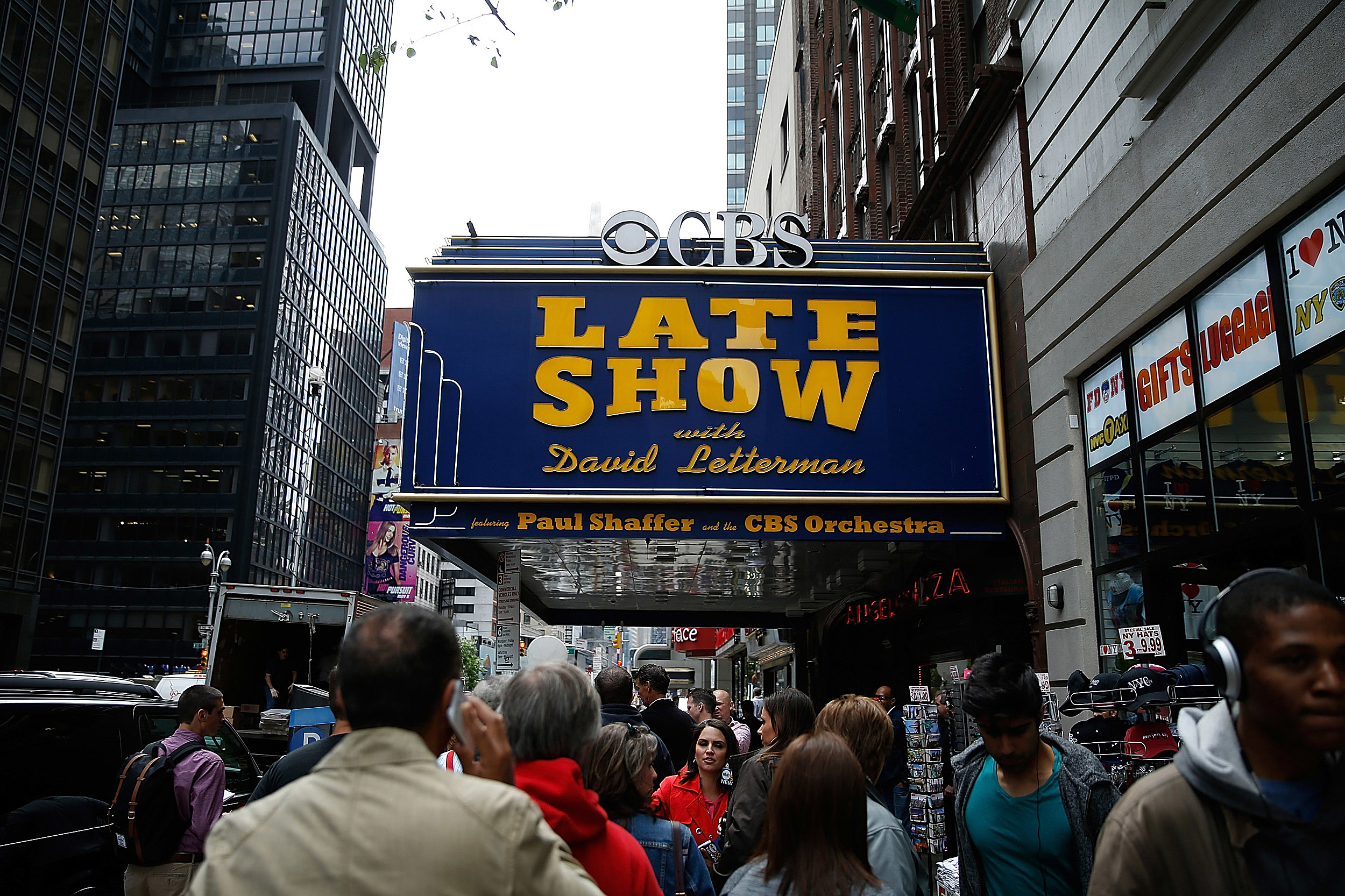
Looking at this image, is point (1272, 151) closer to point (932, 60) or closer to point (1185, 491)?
point (1185, 491)

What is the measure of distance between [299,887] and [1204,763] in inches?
75.8

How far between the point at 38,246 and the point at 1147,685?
46.0m

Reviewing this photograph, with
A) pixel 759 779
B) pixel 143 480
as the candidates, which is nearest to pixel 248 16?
pixel 143 480

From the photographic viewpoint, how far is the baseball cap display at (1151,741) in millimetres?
5707

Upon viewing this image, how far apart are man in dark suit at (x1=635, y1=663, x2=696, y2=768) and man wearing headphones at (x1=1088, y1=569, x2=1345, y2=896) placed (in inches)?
232

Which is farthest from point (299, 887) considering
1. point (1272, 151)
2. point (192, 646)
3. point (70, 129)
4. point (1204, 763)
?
point (192, 646)

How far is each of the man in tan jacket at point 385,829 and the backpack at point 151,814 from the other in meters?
5.03

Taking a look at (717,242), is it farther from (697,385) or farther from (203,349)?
(203,349)

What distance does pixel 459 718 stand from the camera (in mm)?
2225

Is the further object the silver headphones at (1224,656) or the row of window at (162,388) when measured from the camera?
the row of window at (162,388)

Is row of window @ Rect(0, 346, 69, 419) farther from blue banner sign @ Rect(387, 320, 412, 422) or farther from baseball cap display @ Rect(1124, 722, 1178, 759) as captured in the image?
baseball cap display @ Rect(1124, 722, 1178, 759)

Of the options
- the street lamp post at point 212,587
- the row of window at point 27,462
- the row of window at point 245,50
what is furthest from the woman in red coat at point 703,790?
the row of window at point 245,50

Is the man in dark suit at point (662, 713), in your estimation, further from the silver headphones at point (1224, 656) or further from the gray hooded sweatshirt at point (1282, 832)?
the gray hooded sweatshirt at point (1282, 832)

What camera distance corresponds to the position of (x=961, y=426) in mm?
12430
